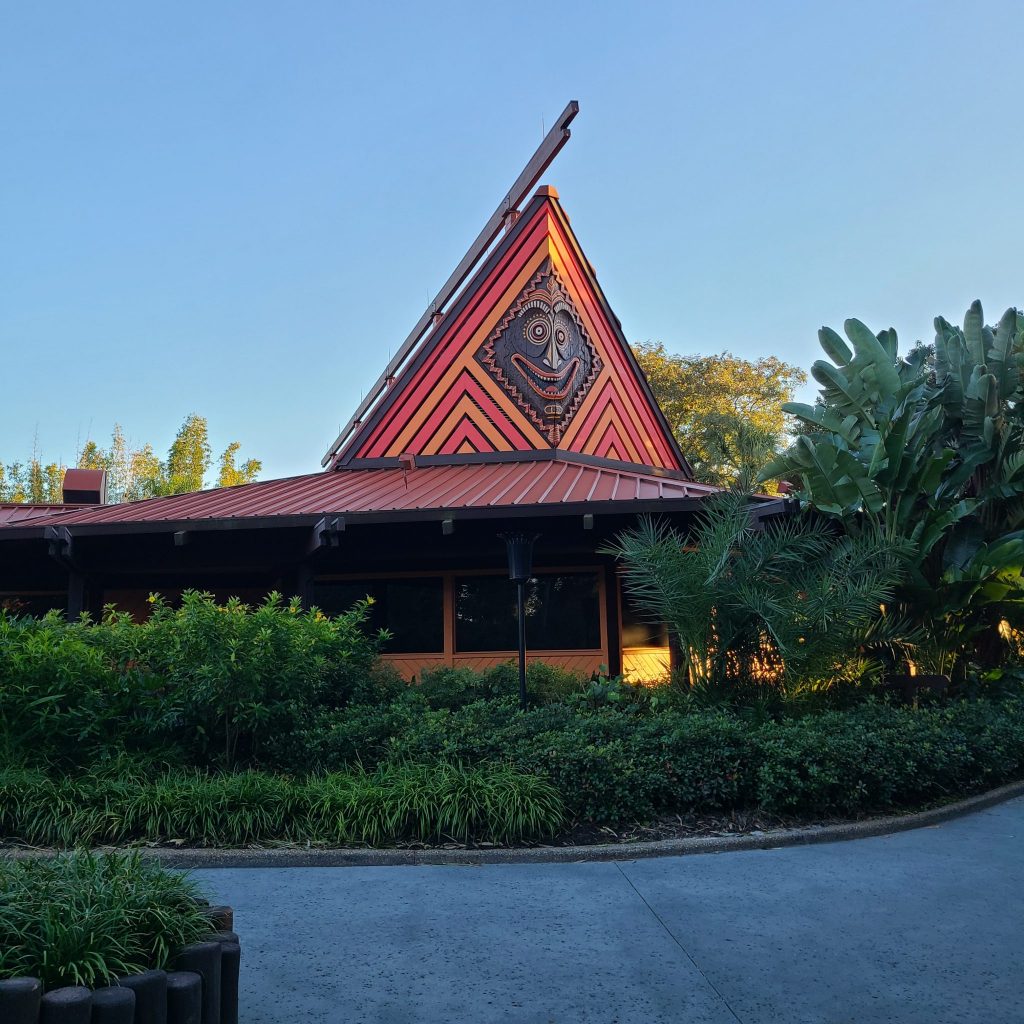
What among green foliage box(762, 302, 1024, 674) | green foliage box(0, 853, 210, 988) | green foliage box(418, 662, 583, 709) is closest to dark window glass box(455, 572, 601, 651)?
green foliage box(418, 662, 583, 709)

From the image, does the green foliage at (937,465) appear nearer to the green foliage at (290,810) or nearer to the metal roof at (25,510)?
the green foliage at (290,810)

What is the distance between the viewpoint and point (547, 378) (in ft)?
46.0

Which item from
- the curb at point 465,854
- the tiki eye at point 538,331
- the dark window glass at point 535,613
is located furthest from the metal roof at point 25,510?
the curb at point 465,854

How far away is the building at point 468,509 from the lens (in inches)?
451

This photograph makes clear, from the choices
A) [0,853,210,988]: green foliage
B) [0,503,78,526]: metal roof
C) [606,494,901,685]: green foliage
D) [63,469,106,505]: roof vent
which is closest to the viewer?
[0,853,210,988]: green foliage

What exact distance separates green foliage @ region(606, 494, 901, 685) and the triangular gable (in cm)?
500

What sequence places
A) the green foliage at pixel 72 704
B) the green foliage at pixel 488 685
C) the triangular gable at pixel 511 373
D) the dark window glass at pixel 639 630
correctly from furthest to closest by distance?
the triangular gable at pixel 511 373 < the dark window glass at pixel 639 630 < the green foliage at pixel 488 685 < the green foliage at pixel 72 704

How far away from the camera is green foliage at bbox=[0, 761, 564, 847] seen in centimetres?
661

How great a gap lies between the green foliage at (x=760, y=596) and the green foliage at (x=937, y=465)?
0.75m

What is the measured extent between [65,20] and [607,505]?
26.4 feet

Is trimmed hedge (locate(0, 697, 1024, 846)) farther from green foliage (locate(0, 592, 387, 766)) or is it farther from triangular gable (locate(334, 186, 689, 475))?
triangular gable (locate(334, 186, 689, 475))

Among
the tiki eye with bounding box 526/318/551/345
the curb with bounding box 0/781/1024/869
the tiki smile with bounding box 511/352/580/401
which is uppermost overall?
the tiki eye with bounding box 526/318/551/345

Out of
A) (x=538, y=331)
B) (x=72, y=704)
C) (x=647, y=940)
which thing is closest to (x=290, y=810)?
(x=72, y=704)

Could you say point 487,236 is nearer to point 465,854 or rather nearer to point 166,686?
point 166,686
